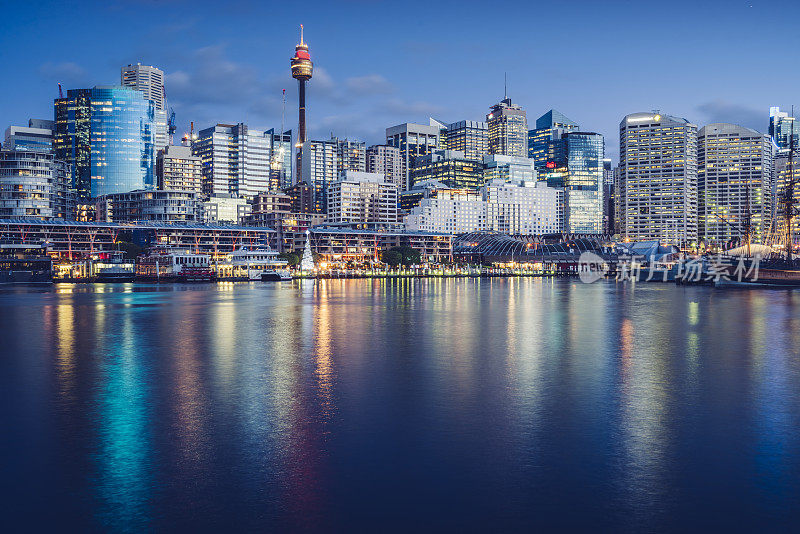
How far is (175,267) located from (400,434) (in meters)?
138

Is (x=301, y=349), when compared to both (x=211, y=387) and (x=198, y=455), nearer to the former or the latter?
(x=211, y=387)

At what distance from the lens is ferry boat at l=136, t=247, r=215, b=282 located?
14312 cm

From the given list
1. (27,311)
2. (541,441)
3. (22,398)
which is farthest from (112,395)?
(27,311)

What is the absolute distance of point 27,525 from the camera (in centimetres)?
1167

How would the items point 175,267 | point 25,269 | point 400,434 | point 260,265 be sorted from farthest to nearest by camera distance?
point 25,269 → point 260,265 → point 175,267 → point 400,434

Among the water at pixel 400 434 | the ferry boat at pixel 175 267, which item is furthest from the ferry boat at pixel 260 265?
the water at pixel 400 434

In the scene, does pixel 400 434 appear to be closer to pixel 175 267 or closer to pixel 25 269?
pixel 175 267

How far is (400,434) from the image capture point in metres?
17.2

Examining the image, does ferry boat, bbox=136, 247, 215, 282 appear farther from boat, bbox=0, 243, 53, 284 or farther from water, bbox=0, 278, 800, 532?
water, bbox=0, 278, 800, 532

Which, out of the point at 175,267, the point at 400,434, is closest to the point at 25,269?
the point at 175,267

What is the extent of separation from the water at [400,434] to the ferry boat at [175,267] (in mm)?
108688

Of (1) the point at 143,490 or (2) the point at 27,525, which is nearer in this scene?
(2) the point at 27,525

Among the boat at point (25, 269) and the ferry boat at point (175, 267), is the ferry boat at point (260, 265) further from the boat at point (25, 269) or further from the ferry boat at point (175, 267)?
the boat at point (25, 269)

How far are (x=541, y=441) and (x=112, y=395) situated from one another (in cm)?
1457
